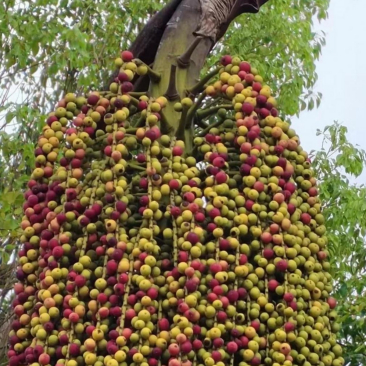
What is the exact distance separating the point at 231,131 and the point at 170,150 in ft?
0.54

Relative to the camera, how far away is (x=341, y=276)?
4.79 m

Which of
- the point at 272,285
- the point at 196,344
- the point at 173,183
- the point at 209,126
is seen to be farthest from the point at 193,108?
the point at 196,344

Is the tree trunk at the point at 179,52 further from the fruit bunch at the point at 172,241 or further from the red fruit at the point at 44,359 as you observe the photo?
the red fruit at the point at 44,359

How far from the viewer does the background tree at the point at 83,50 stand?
4.52 m

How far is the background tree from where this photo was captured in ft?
14.8

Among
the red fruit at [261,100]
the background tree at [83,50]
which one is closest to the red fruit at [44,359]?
the red fruit at [261,100]

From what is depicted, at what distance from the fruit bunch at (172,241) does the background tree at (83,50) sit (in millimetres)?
1877

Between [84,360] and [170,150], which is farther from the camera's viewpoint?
[170,150]

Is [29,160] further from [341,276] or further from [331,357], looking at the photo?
[331,357]

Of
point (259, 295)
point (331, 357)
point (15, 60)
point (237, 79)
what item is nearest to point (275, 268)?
point (259, 295)

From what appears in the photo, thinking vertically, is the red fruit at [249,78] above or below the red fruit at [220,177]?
above

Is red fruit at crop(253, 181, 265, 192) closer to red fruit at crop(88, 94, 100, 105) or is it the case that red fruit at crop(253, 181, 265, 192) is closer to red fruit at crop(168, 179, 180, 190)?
red fruit at crop(168, 179, 180, 190)

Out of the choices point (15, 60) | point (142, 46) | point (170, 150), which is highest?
point (15, 60)

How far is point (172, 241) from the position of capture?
5.22ft
